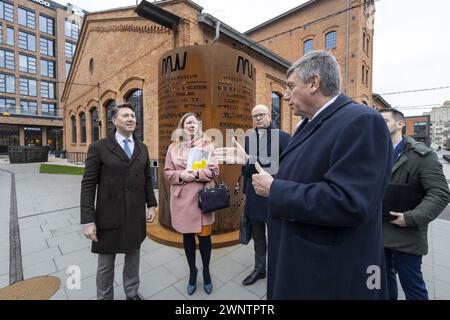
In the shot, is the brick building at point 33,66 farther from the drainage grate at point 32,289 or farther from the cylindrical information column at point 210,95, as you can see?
the drainage grate at point 32,289

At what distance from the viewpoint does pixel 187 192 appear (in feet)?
8.31

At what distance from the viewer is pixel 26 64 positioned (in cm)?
3625

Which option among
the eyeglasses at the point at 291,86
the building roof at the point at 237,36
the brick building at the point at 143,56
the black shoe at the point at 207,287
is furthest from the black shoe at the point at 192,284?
the building roof at the point at 237,36

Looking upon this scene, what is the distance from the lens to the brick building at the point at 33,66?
111 feet

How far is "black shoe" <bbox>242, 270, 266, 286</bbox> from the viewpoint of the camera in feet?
9.14

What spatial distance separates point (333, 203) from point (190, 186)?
69.0 inches

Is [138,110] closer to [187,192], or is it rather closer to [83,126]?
[187,192]

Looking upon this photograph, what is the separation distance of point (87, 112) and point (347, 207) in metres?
19.1

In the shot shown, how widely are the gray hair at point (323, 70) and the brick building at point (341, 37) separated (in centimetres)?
1751

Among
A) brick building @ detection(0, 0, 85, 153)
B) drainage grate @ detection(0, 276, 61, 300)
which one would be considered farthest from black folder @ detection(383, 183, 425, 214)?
brick building @ detection(0, 0, 85, 153)

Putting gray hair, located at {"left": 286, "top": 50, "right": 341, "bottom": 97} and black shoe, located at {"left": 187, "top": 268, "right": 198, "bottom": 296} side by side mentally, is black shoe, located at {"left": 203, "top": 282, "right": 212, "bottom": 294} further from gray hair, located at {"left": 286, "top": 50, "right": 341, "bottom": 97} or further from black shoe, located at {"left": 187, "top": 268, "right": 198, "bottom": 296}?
gray hair, located at {"left": 286, "top": 50, "right": 341, "bottom": 97}

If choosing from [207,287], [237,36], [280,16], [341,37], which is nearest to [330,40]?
[341,37]

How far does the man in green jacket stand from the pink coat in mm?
1731

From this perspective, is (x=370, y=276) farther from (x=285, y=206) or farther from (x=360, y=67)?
Result: (x=360, y=67)
